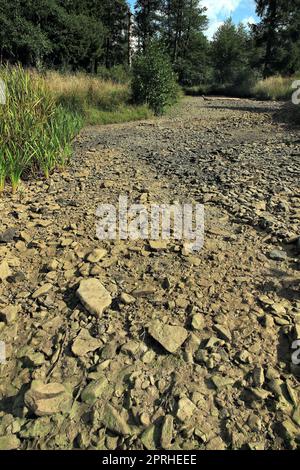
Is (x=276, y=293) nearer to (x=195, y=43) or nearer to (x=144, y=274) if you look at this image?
(x=144, y=274)

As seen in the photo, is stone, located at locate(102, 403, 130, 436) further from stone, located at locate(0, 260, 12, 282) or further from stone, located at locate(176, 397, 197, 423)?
stone, located at locate(0, 260, 12, 282)

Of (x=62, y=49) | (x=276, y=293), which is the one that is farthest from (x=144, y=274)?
(x=62, y=49)

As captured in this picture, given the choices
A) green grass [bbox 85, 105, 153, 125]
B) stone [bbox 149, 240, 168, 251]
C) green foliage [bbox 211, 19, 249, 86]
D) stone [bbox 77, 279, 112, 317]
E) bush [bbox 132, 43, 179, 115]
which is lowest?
stone [bbox 77, 279, 112, 317]

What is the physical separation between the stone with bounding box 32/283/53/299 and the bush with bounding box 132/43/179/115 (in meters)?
8.25

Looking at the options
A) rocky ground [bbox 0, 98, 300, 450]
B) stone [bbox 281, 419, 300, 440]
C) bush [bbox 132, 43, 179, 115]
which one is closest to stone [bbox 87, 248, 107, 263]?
rocky ground [bbox 0, 98, 300, 450]

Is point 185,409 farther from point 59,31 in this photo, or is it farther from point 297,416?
point 59,31

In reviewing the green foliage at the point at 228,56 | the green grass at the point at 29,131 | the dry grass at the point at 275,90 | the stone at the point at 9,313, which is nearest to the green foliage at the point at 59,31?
the green foliage at the point at 228,56

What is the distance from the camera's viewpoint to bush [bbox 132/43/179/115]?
920 centimetres

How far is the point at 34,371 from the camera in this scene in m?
1.48

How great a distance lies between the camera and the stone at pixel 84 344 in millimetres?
1553

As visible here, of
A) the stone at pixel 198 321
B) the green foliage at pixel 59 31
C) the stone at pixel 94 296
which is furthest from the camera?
the green foliage at pixel 59 31

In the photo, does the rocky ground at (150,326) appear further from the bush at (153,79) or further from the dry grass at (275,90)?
the dry grass at (275,90)

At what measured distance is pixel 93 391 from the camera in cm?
137
